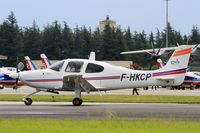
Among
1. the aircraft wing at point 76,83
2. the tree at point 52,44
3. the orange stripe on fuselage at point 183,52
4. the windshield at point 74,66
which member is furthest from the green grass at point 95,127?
the tree at point 52,44

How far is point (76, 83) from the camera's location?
93.8 ft

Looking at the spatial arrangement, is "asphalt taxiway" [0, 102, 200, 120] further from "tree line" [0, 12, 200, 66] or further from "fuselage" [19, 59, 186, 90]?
"tree line" [0, 12, 200, 66]

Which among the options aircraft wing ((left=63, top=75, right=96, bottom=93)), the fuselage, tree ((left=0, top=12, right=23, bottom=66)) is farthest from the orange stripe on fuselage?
tree ((left=0, top=12, right=23, bottom=66))

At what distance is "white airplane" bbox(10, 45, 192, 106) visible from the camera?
93.6 ft

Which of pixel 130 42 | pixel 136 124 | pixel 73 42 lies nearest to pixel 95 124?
pixel 136 124

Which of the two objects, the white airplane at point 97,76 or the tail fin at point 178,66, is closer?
the white airplane at point 97,76

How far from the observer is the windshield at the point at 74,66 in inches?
1118

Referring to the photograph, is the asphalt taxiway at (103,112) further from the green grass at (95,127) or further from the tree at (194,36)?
the tree at (194,36)

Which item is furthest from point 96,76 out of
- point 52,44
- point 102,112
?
point 52,44

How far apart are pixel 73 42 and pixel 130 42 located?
663 inches

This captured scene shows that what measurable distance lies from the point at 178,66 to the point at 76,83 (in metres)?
5.30

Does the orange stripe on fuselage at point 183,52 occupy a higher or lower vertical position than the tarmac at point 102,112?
higher

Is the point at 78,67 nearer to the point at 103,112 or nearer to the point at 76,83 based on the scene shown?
the point at 76,83

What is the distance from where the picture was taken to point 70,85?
2894 centimetres
